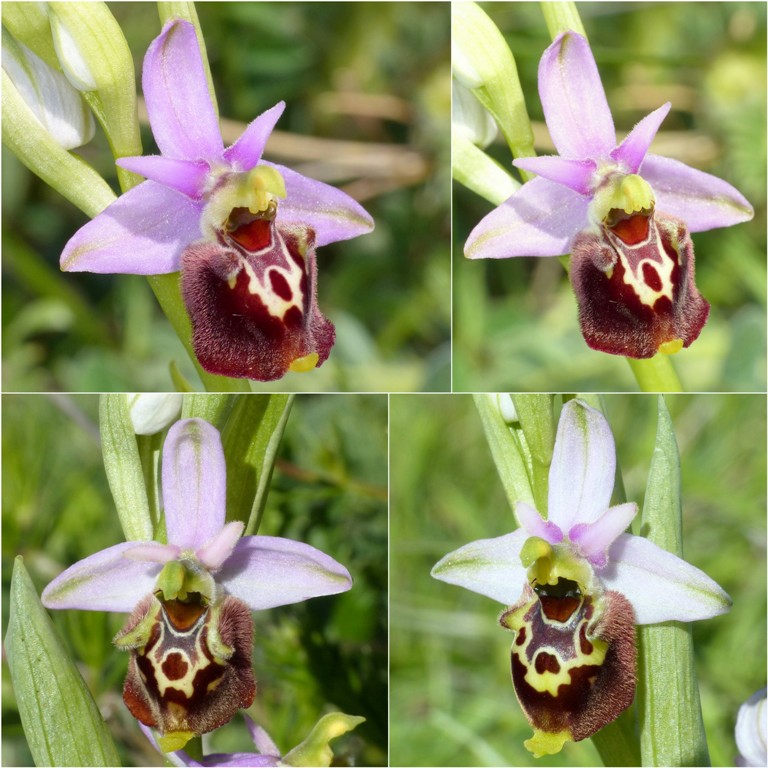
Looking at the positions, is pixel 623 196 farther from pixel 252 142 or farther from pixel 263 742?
pixel 263 742

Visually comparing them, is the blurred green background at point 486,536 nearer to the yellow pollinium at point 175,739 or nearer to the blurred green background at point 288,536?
the blurred green background at point 288,536

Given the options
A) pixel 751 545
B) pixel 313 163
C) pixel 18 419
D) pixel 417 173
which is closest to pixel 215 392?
pixel 18 419

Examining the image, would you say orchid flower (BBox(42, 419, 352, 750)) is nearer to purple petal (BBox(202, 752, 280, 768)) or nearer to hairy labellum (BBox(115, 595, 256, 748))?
hairy labellum (BBox(115, 595, 256, 748))

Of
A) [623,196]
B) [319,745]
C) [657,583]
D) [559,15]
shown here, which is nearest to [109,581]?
[319,745]

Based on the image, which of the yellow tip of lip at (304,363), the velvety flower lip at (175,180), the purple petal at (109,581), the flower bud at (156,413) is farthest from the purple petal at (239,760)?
the velvety flower lip at (175,180)

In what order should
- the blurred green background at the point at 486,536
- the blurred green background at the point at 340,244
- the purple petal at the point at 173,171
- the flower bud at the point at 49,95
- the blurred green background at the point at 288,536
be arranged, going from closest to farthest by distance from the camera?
the purple petal at the point at 173,171
the flower bud at the point at 49,95
the blurred green background at the point at 288,536
the blurred green background at the point at 486,536
the blurred green background at the point at 340,244

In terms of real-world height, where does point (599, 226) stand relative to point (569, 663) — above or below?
above

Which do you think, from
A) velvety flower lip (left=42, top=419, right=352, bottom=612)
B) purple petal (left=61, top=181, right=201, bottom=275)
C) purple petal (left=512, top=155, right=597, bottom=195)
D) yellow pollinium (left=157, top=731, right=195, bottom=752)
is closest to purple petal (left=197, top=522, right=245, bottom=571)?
velvety flower lip (left=42, top=419, right=352, bottom=612)
